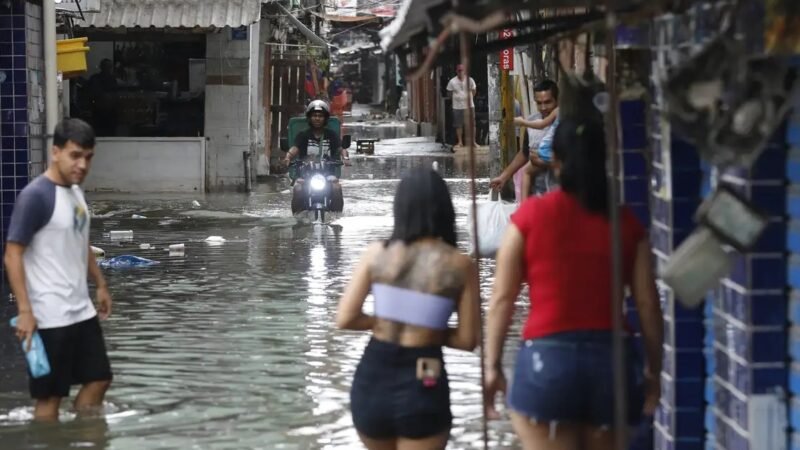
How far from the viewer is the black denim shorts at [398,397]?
17.2 ft

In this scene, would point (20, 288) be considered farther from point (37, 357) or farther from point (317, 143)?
point (317, 143)

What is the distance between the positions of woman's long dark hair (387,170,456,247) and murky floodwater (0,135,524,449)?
124 cm

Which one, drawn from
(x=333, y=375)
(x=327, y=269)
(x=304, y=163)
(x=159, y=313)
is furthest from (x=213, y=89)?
(x=333, y=375)

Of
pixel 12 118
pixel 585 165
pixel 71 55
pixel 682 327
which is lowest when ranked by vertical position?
pixel 682 327

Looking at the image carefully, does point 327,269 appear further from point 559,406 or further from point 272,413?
point 559,406

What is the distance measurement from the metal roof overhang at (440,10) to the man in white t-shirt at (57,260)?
2059 millimetres

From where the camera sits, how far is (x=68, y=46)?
1527cm

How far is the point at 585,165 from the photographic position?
4.93m

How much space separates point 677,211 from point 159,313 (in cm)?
635

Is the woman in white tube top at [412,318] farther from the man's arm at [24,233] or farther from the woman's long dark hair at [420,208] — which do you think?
the man's arm at [24,233]

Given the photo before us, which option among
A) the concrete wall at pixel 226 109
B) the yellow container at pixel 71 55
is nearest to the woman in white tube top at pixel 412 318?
the yellow container at pixel 71 55

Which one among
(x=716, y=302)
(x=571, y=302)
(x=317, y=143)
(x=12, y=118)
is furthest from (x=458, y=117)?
(x=571, y=302)

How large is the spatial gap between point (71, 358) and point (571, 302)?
3.43 m

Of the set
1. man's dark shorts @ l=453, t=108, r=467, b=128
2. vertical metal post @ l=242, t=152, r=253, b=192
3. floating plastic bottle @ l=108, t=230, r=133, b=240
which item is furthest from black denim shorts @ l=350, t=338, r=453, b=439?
man's dark shorts @ l=453, t=108, r=467, b=128
